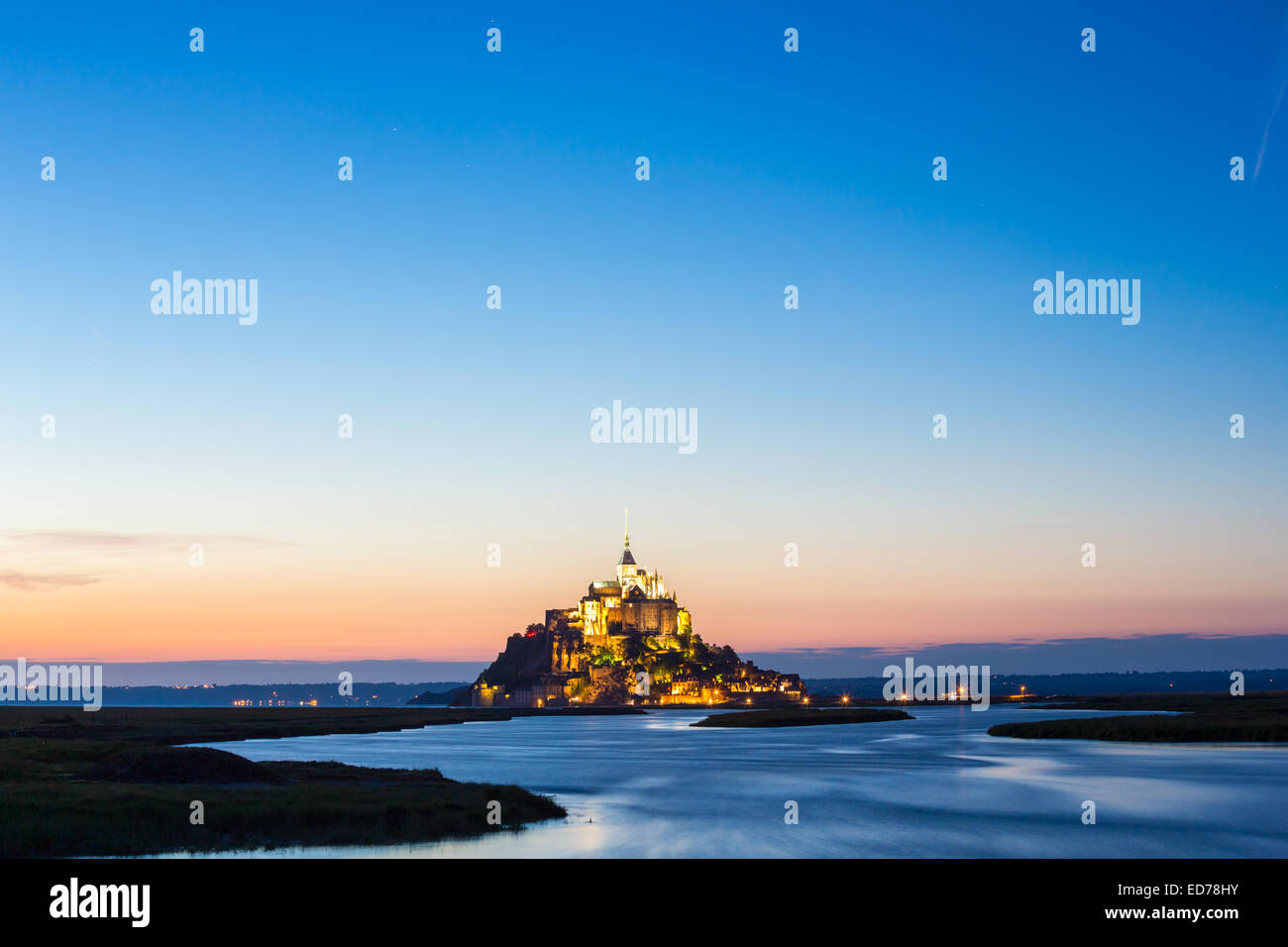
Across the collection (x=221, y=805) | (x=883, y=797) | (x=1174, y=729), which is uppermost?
(x=221, y=805)

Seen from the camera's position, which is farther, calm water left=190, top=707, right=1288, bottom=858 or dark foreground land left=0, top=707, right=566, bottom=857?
calm water left=190, top=707, right=1288, bottom=858

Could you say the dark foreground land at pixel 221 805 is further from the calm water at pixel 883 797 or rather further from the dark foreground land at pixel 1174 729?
the dark foreground land at pixel 1174 729

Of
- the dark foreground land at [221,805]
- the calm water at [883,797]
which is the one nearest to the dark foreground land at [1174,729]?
Answer: the calm water at [883,797]

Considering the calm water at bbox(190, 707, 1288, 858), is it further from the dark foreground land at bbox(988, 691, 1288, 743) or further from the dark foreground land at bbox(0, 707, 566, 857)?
the dark foreground land at bbox(988, 691, 1288, 743)

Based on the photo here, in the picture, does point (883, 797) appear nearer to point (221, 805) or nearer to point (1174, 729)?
point (221, 805)

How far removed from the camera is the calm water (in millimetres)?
31688

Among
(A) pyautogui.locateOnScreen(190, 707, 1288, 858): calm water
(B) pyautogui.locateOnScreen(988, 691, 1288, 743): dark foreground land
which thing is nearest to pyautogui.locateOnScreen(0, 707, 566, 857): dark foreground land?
(A) pyautogui.locateOnScreen(190, 707, 1288, 858): calm water

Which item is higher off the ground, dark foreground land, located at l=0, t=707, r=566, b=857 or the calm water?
dark foreground land, located at l=0, t=707, r=566, b=857

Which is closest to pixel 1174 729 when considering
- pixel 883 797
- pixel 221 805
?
pixel 883 797

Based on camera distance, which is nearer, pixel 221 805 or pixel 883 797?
pixel 221 805

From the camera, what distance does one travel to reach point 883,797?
4681 centimetres

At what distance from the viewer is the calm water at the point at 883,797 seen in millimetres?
31688
